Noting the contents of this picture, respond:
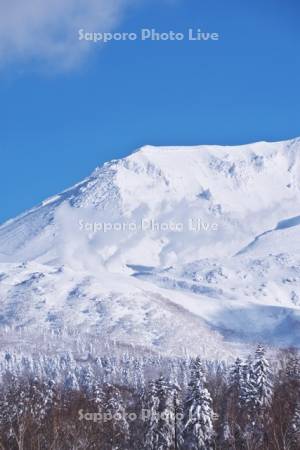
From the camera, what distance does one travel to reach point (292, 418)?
193ft

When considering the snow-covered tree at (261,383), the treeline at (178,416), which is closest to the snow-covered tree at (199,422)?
the treeline at (178,416)

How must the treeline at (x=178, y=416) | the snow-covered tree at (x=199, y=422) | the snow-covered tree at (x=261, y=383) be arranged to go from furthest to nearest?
the snow-covered tree at (x=261, y=383) → the snow-covered tree at (x=199, y=422) → the treeline at (x=178, y=416)

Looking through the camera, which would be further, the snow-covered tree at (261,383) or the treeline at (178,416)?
the snow-covered tree at (261,383)

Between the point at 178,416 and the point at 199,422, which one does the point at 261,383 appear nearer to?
the point at 178,416

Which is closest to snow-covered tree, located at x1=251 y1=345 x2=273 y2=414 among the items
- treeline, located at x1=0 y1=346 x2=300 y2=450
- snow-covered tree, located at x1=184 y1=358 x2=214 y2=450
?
treeline, located at x1=0 y1=346 x2=300 y2=450

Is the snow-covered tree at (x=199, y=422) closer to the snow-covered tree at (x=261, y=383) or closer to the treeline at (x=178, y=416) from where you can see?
the treeline at (x=178, y=416)

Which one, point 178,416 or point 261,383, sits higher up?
point 261,383

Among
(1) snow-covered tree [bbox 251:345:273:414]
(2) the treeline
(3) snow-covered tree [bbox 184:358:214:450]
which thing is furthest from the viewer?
→ (1) snow-covered tree [bbox 251:345:273:414]

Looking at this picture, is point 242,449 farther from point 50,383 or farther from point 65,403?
point 50,383

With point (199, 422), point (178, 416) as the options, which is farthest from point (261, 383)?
point (199, 422)

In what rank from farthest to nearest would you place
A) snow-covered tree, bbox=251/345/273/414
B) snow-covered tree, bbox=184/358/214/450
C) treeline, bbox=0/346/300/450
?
snow-covered tree, bbox=251/345/273/414 → snow-covered tree, bbox=184/358/214/450 → treeline, bbox=0/346/300/450

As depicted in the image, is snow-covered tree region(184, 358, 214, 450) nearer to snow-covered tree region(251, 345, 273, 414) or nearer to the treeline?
the treeline

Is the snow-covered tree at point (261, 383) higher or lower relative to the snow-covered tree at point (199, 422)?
higher

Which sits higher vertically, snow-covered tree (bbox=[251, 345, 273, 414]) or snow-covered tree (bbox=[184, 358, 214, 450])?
snow-covered tree (bbox=[251, 345, 273, 414])
